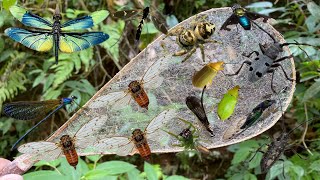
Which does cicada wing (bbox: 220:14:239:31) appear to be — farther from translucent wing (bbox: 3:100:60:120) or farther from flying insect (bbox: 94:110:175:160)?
translucent wing (bbox: 3:100:60:120)

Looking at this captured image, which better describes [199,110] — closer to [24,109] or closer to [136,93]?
[136,93]

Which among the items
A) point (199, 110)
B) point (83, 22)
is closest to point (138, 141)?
point (199, 110)

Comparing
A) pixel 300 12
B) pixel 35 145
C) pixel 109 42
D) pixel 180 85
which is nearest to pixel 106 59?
pixel 109 42

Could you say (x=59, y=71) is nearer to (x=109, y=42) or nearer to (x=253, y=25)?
(x=109, y=42)

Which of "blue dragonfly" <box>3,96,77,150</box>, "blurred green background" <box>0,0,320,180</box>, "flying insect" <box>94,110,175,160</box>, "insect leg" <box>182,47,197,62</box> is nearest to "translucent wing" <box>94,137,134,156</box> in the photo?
"flying insect" <box>94,110,175,160</box>

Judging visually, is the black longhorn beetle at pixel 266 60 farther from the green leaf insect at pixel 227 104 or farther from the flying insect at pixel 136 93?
the flying insect at pixel 136 93

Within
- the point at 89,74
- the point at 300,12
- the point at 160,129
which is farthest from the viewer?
the point at 89,74
